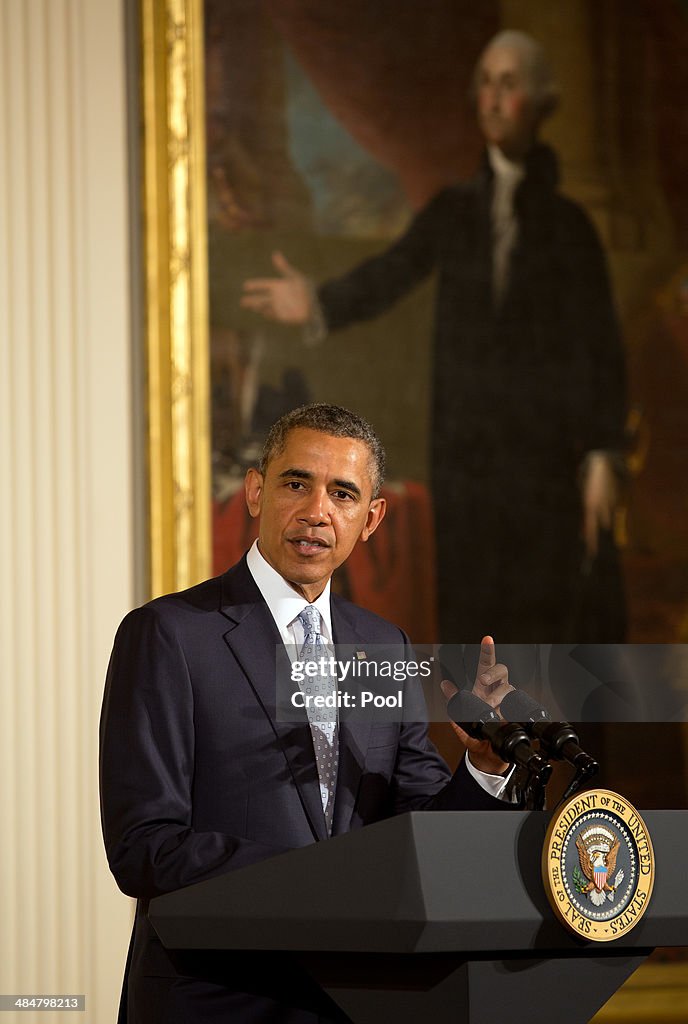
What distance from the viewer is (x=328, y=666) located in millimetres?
2451

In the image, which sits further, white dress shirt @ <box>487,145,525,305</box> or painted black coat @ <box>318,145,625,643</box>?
white dress shirt @ <box>487,145,525,305</box>

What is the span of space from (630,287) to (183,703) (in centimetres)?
387

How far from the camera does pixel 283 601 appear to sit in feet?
8.54

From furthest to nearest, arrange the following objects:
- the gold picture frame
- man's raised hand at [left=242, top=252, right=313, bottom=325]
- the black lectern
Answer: man's raised hand at [left=242, top=252, right=313, bottom=325] < the gold picture frame < the black lectern

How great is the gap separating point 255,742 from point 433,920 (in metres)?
0.84

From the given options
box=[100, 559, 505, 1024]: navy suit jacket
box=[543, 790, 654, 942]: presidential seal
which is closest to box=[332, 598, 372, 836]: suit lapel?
box=[100, 559, 505, 1024]: navy suit jacket

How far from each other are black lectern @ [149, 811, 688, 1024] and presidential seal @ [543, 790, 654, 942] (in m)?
0.03

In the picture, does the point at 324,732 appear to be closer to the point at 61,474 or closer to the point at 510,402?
the point at 61,474

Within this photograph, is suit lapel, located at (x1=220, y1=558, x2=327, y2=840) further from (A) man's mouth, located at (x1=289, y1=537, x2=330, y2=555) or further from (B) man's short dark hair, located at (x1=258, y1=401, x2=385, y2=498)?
(B) man's short dark hair, located at (x1=258, y1=401, x2=385, y2=498)

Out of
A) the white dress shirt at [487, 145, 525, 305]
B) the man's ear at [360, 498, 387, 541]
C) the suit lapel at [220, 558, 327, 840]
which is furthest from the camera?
the white dress shirt at [487, 145, 525, 305]

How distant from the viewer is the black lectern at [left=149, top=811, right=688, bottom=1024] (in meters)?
1.64

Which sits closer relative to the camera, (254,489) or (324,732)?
(324,732)

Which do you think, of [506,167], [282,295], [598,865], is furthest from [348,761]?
[506,167]

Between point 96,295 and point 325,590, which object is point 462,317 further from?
point 325,590
